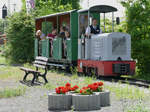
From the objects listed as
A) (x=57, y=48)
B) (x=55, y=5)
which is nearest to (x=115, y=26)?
(x=57, y=48)

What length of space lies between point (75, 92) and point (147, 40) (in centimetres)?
787

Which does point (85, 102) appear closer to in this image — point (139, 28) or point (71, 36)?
point (139, 28)

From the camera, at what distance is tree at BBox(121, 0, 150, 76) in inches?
674

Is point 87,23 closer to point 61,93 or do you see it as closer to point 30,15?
point 61,93

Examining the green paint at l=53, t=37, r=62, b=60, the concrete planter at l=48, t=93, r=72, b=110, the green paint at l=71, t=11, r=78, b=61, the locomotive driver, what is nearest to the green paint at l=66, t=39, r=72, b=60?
the green paint at l=71, t=11, r=78, b=61

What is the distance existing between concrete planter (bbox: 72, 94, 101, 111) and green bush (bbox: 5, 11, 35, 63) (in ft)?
64.1

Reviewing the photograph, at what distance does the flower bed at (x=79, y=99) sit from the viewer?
895 centimetres

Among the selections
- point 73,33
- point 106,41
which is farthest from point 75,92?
point 73,33

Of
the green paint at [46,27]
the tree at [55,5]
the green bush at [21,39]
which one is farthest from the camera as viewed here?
the tree at [55,5]

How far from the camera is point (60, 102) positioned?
922 centimetres

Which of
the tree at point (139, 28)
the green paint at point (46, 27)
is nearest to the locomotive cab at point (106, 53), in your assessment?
the tree at point (139, 28)

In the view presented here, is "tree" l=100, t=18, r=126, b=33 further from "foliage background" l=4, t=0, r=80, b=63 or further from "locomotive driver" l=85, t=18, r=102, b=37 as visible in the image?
"foliage background" l=4, t=0, r=80, b=63

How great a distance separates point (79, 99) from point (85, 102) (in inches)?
5.9

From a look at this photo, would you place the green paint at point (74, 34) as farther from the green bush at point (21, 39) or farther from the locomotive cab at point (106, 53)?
the green bush at point (21, 39)
